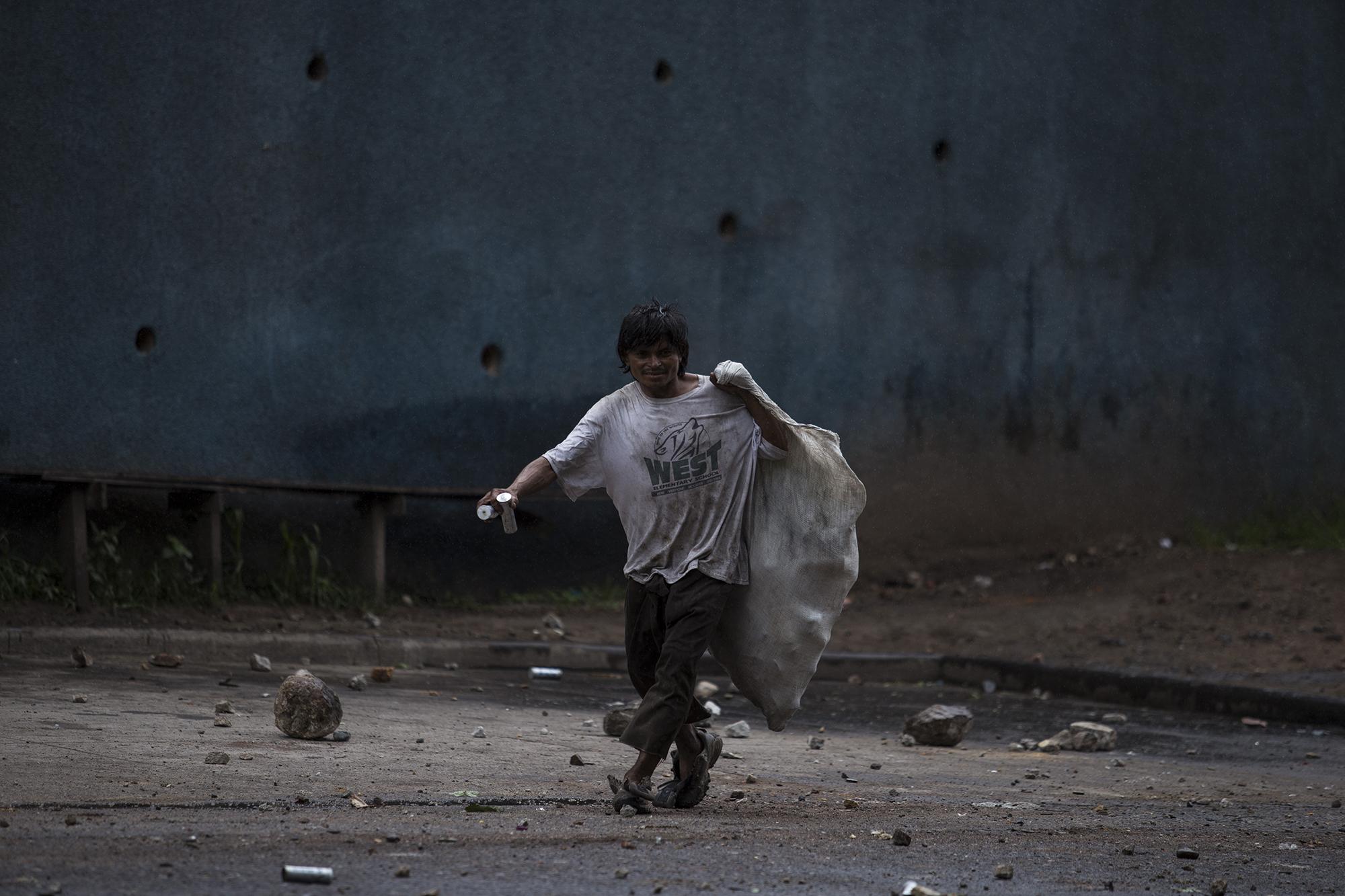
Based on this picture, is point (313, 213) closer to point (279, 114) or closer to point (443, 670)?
point (279, 114)

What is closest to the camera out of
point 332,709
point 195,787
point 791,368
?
point 195,787

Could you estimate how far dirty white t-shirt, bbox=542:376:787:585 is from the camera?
4656 millimetres

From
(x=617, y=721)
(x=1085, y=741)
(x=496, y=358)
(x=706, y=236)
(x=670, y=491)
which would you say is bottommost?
(x=1085, y=741)

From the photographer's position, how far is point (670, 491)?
4.66 metres

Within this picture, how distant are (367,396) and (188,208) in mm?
1730

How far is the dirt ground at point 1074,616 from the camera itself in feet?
29.7

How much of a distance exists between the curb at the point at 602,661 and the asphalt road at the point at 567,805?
54 centimetres

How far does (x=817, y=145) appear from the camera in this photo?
11664mm

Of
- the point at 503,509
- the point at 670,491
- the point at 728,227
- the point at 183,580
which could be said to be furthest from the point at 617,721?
the point at 728,227

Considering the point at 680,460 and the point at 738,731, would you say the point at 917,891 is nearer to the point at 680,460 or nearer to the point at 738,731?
the point at 680,460

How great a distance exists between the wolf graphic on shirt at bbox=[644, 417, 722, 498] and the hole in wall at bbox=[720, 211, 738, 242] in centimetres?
698

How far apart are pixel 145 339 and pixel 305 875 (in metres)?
7.53

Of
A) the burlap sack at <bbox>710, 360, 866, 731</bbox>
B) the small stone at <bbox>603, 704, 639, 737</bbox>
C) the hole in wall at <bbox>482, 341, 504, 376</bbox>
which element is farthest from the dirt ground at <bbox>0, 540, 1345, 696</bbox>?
the burlap sack at <bbox>710, 360, 866, 731</bbox>

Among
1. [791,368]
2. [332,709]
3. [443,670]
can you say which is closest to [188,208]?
[443,670]
